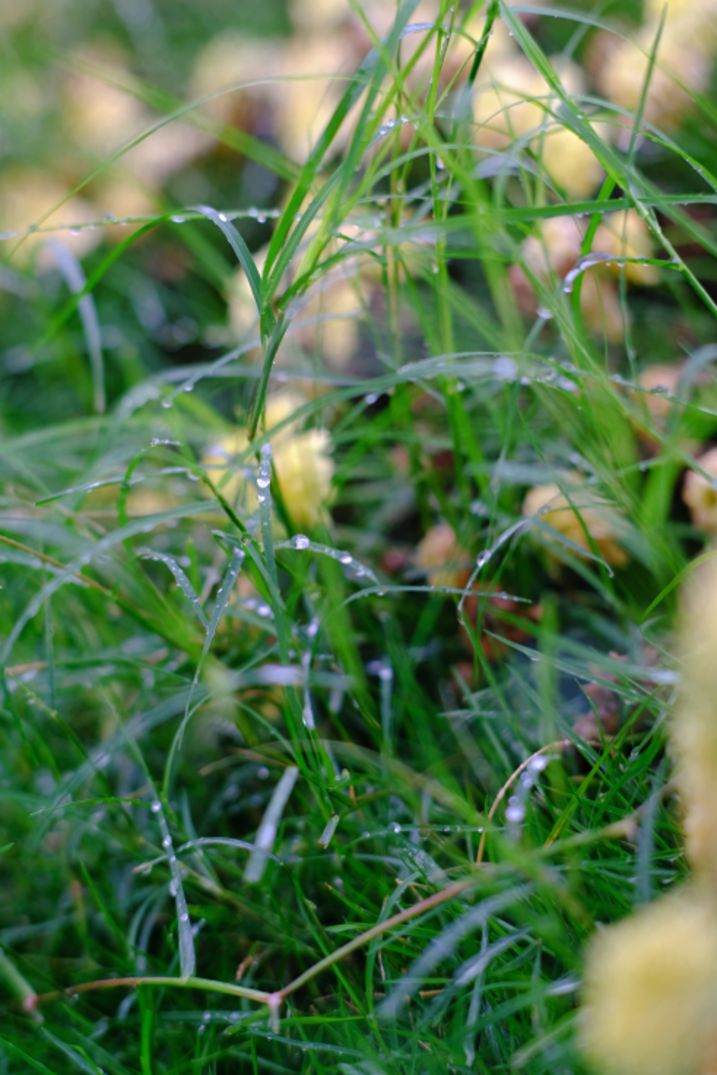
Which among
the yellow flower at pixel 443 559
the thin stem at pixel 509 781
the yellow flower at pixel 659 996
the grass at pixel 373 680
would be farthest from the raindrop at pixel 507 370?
the yellow flower at pixel 659 996

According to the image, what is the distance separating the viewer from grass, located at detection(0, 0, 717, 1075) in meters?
0.44

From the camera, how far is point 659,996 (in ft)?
0.76

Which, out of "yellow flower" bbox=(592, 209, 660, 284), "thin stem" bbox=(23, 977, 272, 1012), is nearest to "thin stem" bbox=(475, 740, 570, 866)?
"thin stem" bbox=(23, 977, 272, 1012)

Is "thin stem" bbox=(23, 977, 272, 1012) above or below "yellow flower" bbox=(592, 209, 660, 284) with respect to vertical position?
below

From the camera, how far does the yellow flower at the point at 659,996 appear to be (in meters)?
0.22

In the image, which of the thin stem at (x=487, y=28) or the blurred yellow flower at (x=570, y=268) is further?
the blurred yellow flower at (x=570, y=268)

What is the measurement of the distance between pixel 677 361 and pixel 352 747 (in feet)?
1.70

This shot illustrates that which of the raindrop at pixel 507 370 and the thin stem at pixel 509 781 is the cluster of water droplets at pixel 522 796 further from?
the raindrop at pixel 507 370

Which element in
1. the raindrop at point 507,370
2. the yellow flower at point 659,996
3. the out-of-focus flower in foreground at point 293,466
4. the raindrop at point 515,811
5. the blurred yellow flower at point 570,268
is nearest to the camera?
the yellow flower at point 659,996

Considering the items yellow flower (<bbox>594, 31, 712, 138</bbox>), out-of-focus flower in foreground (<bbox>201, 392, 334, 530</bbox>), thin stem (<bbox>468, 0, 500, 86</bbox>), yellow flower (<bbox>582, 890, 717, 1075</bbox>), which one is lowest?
yellow flower (<bbox>582, 890, 717, 1075</bbox>)

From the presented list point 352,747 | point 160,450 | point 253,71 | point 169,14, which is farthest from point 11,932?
point 169,14

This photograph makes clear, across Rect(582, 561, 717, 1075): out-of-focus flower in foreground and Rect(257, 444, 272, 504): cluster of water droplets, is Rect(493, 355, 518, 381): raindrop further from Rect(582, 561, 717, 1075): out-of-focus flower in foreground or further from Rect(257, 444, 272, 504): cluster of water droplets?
Rect(582, 561, 717, 1075): out-of-focus flower in foreground

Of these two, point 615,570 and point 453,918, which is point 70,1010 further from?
point 615,570

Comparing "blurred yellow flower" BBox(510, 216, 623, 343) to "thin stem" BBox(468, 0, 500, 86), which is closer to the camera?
"thin stem" BBox(468, 0, 500, 86)
